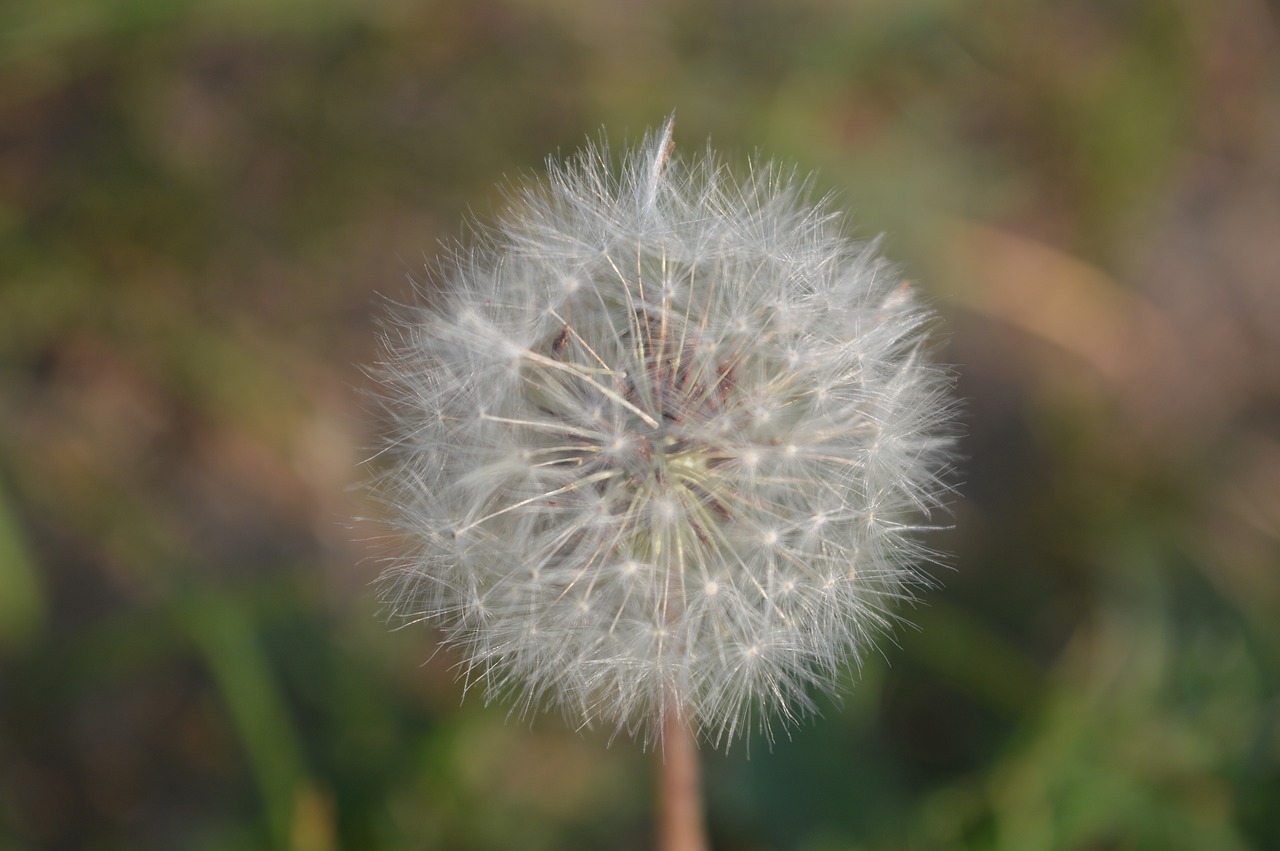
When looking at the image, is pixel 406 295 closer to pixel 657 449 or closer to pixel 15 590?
pixel 15 590

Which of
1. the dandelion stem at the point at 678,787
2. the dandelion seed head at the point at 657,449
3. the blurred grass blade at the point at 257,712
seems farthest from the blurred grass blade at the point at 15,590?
the dandelion stem at the point at 678,787

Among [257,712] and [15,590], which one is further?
[15,590]

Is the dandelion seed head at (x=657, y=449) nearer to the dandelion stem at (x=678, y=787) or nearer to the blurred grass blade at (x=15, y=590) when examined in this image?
the dandelion stem at (x=678, y=787)

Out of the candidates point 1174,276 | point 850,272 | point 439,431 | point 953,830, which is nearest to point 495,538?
point 439,431

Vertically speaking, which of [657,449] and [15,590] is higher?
[15,590]

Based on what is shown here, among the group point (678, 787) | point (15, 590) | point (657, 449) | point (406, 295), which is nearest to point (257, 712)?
point (15, 590)

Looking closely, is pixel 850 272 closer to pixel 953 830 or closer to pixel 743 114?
pixel 953 830
